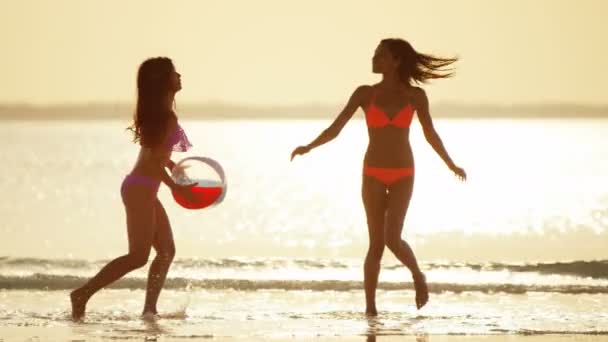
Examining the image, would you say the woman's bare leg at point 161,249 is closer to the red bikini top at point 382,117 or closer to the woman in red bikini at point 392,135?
the woman in red bikini at point 392,135

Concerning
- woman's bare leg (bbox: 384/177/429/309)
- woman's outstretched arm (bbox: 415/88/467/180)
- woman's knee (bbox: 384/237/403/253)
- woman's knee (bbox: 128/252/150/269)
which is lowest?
woman's knee (bbox: 128/252/150/269)

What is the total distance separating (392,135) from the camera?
39.2ft

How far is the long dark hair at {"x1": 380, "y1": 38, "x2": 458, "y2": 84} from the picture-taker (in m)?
11.9

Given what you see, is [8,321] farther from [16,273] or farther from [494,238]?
[494,238]

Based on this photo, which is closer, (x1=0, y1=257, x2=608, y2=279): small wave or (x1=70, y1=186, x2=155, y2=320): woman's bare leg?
(x1=70, y1=186, x2=155, y2=320): woman's bare leg

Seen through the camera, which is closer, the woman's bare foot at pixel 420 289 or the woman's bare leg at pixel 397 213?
the woman's bare leg at pixel 397 213

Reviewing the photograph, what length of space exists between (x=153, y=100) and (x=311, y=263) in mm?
6540

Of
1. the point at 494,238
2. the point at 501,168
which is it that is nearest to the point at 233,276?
the point at 494,238

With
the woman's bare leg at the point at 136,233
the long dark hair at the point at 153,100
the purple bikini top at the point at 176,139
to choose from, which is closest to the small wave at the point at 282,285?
the woman's bare leg at the point at 136,233

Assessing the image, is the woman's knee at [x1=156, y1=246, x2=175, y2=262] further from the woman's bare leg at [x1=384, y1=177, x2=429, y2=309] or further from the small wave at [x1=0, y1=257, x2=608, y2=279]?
the small wave at [x1=0, y1=257, x2=608, y2=279]

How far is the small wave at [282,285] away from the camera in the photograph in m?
14.8

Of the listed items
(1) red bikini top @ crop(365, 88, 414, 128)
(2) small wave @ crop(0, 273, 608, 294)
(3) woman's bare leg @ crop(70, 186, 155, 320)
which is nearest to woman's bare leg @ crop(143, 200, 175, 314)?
(3) woman's bare leg @ crop(70, 186, 155, 320)

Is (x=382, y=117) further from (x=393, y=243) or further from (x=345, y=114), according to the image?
(x=393, y=243)

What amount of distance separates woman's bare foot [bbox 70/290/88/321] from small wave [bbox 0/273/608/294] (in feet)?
9.36
